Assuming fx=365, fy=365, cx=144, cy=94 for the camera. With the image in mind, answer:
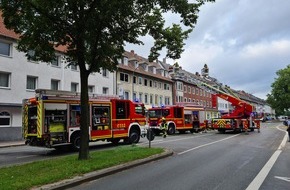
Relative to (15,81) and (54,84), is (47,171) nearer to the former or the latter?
(15,81)

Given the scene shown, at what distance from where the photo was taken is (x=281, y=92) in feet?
342

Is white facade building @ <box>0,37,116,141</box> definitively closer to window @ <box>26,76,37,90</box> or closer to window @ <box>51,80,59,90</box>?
window @ <box>26,76,37,90</box>

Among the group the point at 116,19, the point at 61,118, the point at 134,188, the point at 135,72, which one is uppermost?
the point at 135,72

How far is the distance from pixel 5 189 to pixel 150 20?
8422mm

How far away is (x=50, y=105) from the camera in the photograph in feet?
57.1

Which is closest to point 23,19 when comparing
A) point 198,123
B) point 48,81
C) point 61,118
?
point 61,118

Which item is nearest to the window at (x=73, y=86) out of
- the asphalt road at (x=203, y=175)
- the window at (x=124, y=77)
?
the window at (x=124, y=77)

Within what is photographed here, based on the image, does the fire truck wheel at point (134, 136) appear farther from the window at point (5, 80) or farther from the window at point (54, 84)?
the window at point (54, 84)

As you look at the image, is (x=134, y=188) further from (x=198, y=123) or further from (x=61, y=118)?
(x=198, y=123)

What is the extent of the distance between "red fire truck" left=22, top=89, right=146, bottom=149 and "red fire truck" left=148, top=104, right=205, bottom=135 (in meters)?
11.8

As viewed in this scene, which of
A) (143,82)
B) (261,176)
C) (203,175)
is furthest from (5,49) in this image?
(143,82)

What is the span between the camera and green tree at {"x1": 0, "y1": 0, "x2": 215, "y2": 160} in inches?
479

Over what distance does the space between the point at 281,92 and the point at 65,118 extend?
96280 millimetres

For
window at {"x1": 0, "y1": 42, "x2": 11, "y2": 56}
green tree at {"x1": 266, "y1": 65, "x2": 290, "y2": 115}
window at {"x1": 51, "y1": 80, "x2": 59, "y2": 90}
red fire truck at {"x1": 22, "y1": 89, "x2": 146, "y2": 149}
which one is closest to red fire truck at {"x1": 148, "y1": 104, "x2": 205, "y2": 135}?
window at {"x1": 51, "y1": 80, "x2": 59, "y2": 90}
